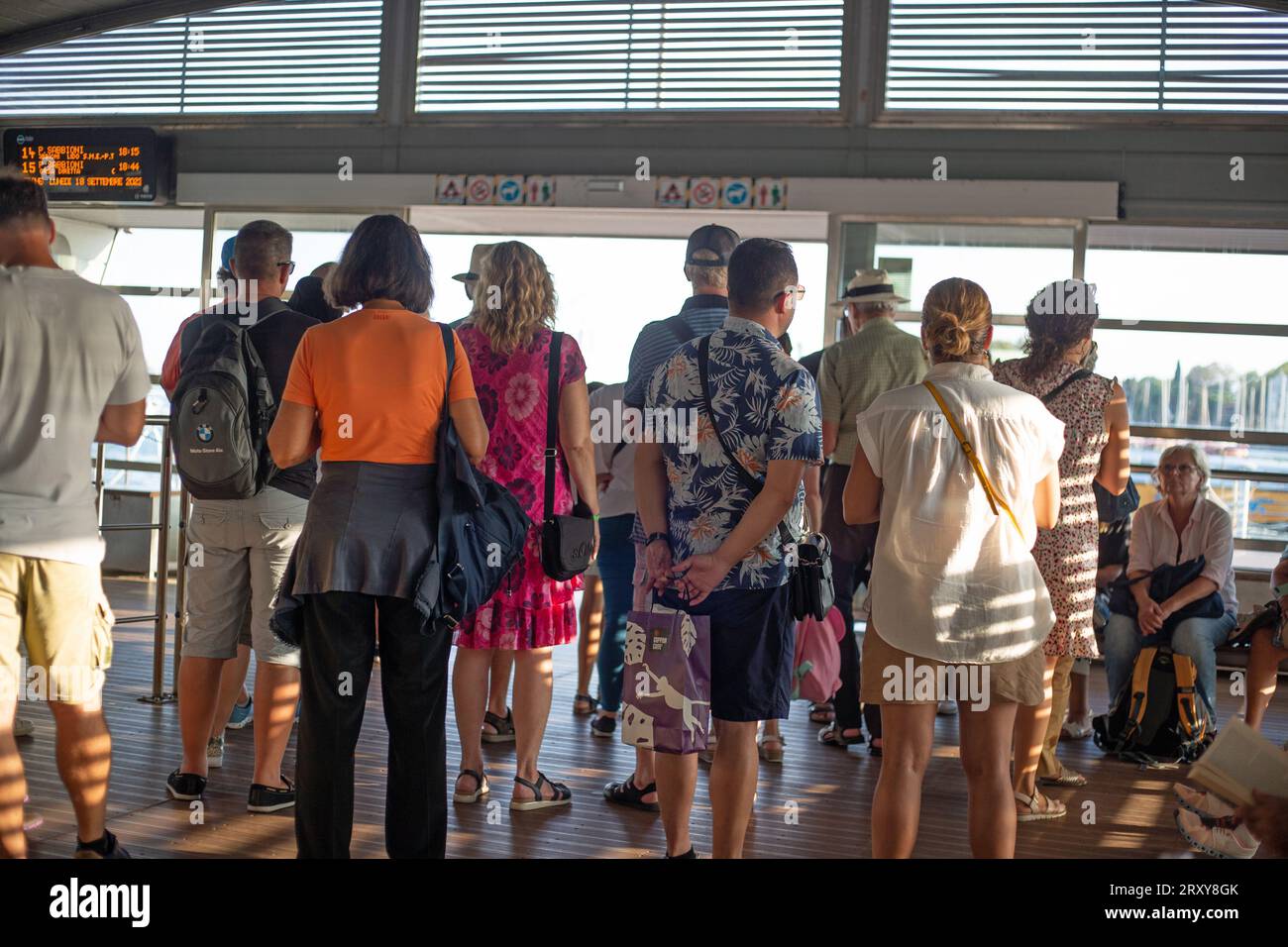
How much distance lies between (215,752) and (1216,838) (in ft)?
11.1

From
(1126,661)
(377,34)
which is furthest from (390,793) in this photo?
(377,34)

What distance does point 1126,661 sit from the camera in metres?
5.82

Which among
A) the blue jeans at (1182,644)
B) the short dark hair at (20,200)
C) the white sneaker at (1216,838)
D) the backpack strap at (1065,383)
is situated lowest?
the white sneaker at (1216,838)

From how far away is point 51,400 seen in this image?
306cm

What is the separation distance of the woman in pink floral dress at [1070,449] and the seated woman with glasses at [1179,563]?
4.75ft

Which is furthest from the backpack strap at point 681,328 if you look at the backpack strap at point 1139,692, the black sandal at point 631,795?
the backpack strap at point 1139,692

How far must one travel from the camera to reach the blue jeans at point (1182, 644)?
5555 millimetres

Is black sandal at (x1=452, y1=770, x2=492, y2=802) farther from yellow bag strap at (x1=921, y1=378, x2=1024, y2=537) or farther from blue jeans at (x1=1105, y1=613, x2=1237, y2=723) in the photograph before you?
blue jeans at (x1=1105, y1=613, x2=1237, y2=723)

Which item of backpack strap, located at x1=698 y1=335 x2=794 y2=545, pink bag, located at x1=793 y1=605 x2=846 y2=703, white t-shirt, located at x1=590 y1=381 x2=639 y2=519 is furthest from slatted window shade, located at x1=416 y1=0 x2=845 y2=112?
backpack strap, located at x1=698 y1=335 x2=794 y2=545

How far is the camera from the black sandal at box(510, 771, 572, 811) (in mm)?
4227

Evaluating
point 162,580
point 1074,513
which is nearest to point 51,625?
point 162,580

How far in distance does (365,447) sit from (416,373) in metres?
0.21

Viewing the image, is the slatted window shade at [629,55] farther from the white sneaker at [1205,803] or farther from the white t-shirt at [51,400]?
the white sneaker at [1205,803]

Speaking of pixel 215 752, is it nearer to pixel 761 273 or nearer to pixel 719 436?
pixel 719 436
